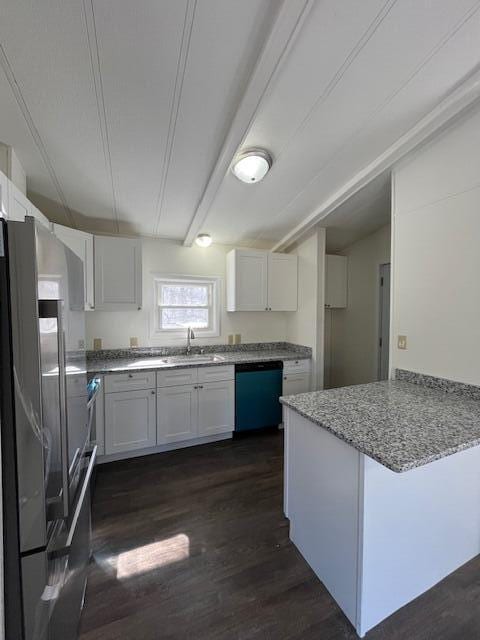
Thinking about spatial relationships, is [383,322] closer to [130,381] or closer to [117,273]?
[130,381]

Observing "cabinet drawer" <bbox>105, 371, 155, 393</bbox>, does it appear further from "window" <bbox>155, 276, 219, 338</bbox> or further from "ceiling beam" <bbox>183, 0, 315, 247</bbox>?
"ceiling beam" <bbox>183, 0, 315, 247</bbox>

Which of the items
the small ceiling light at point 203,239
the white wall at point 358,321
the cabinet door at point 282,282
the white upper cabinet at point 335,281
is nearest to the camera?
the small ceiling light at point 203,239

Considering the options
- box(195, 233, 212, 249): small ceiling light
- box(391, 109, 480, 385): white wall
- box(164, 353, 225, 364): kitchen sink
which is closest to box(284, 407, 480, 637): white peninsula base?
box(391, 109, 480, 385): white wall

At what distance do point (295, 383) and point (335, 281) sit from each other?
1.63 meters

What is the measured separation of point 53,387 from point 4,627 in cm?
70

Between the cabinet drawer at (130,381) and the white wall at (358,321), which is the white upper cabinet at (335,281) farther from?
the cabinet drawer at (130,381)

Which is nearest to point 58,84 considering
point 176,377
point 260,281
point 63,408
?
point 63,408

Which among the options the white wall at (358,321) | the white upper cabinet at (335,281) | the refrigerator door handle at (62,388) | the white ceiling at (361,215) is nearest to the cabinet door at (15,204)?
the refrigerator door handle at (62,388)

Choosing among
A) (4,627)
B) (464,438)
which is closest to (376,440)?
(464,438)

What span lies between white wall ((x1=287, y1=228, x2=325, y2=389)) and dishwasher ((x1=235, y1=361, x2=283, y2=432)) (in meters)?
0.52

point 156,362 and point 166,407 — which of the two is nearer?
point 166,407

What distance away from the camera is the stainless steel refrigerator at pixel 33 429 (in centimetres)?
72

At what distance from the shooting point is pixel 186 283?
10.8 ft

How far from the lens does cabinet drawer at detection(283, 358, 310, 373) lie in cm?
308
